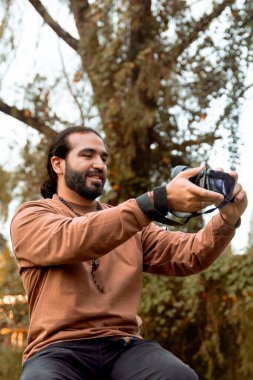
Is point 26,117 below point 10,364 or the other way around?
the other way around

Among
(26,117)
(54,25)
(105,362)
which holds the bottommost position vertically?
(105,362)

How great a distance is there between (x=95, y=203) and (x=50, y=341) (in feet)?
1.97

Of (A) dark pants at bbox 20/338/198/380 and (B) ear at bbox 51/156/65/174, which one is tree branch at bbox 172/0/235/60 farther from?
(A) dark pants at bbox 20/338/198/380

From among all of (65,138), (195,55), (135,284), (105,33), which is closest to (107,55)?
(105,33)

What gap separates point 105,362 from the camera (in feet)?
7.80

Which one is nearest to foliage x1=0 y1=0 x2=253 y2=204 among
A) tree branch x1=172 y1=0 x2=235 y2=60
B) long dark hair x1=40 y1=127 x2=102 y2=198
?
tree branch x1=172 y1=0 x2=235 y2=60

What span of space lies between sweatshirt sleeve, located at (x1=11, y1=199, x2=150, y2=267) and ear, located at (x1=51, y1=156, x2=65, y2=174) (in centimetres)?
36

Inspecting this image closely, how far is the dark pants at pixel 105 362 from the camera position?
7.31 feet

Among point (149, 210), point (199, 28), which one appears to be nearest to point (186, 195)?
point (149, 210)

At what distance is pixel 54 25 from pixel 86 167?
444cm

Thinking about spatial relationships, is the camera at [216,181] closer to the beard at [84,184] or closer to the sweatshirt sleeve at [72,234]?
the sweatshirt sleeve at [72,234]

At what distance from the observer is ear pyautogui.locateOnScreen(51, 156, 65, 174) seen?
284 cm

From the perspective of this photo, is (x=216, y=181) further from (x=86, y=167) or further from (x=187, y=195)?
(x=86, y=167)

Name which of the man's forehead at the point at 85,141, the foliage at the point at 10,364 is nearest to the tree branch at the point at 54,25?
the foliage at the point at 10,364
